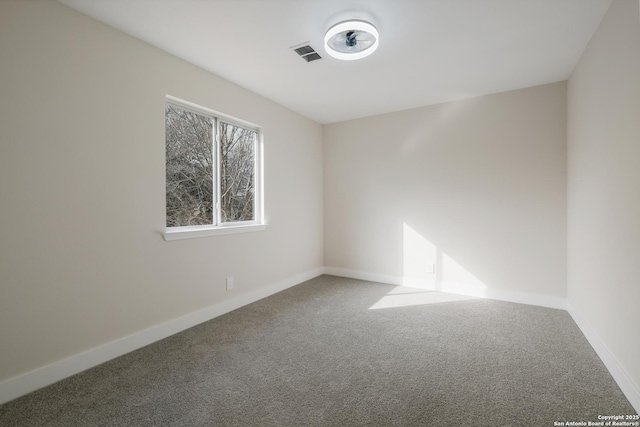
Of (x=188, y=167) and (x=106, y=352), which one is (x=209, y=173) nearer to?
(x=188, y=167)

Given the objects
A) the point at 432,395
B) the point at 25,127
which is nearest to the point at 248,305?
the point at 432,395

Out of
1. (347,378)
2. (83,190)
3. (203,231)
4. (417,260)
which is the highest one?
(83,190)

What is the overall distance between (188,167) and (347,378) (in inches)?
92.9

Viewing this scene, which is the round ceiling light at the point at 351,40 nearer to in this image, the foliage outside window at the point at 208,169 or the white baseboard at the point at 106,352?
the foliage outside window at the point at 208,169

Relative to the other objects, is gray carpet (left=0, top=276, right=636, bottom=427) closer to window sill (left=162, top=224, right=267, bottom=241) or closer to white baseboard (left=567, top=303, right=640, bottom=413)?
white baseboard (left=567, top=303, right=640, bottom=413)

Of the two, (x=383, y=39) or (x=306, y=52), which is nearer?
(x=383, y=39)

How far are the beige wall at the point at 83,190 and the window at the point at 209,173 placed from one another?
0.17m

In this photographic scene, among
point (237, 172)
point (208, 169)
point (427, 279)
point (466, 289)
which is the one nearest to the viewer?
point (208, 169)

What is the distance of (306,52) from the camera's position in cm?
258

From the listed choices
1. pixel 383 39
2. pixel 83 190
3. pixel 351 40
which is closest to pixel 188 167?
pixel 83 190

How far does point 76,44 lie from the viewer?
80.0 inches

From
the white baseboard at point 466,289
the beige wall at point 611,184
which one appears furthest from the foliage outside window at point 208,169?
the beige wall at point 611,184

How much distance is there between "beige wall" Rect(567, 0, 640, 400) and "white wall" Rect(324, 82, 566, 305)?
454 millimetres

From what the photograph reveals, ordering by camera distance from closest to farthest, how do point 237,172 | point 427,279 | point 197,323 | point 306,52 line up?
1. point 306,52
2. point 197,323
3. point 237,172
4. point 427,279
